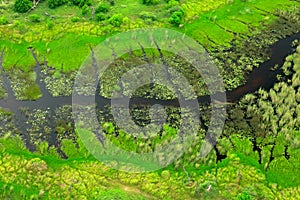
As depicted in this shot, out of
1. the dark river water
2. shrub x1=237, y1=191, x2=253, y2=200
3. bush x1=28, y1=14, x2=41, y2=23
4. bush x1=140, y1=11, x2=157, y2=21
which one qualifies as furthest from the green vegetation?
the dark river water

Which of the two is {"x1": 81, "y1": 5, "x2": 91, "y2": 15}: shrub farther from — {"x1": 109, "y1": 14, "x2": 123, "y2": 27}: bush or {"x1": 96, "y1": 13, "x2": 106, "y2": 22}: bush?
{"x1": 109, "y1": 14, "x2": 123, "y2": 27}: bush

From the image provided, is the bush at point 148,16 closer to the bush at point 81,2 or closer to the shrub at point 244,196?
the bush at point 81,2

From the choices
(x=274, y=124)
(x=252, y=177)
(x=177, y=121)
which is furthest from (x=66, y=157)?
(x=274, y=124)

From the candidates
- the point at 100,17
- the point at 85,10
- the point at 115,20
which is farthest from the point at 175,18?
the point at 85,10

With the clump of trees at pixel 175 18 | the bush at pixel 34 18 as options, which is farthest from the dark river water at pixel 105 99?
the clump of trees at pixel 175 18

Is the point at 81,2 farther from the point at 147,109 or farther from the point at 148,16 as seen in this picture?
the point at 147,109

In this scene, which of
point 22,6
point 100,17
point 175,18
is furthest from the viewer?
point 22,6

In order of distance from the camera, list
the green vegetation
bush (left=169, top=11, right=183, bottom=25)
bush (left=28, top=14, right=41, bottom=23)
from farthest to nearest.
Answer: bush (left=169, top=11, right=183, bottom=25)
bush (left=28, top=14, right=41, bottom=23)
the green vegetation

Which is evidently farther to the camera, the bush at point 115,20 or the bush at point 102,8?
the bush at point 102,8
